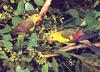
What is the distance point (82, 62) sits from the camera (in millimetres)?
1440

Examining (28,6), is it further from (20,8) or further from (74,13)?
(74,13)

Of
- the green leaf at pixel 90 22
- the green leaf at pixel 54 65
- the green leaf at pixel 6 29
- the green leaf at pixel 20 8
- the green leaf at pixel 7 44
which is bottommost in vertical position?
the green leaf at pixel 54 65

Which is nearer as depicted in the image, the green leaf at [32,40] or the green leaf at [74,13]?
the green leaf at [32,40]

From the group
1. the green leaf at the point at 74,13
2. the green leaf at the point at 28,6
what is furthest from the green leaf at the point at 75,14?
the green leaf at the point at 28,6

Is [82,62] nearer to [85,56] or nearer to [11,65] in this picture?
[85,56]

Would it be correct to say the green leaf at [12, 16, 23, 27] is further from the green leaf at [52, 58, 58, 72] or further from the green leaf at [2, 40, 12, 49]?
the green leaf at [52, 58, 58, 72]

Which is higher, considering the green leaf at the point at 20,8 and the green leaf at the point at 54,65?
the green leaf at the point at 20,8

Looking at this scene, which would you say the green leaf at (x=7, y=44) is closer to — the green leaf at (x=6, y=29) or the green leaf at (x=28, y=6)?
the green leaf at (x=6, y=29)

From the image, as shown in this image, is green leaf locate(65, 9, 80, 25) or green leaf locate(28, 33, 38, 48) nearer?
green leaf locate(28, 33, 38, 48)

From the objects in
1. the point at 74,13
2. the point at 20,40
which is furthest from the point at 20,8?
the point at 74,13

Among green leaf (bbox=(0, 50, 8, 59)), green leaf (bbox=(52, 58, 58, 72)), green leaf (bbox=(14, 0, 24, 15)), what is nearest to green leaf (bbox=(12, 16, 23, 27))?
green leaf (bbox=(14, 0, 24, 15))

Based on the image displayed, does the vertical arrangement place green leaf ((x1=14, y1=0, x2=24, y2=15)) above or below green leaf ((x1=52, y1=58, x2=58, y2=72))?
above

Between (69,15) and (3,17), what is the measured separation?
0.37 m

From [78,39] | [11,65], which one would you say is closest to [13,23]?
[11,65]
